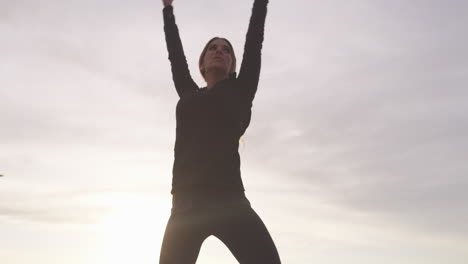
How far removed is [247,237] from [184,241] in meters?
0.60

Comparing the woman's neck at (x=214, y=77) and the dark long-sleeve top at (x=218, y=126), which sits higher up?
the woman's neck at (x=214, y=77)

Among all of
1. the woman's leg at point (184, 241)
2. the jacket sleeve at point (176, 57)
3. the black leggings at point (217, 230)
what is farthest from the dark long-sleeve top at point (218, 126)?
the jacket sleeve at point (176, 57)

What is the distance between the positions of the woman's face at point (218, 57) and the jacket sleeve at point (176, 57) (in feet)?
1.32

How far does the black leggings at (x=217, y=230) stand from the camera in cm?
438

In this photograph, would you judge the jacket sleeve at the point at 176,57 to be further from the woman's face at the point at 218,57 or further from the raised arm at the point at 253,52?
the raised arm at the point at 253,52

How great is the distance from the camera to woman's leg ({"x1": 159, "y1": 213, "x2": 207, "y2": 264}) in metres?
4.57

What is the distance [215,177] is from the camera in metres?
4.62

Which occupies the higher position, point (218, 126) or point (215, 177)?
point (218, 126)

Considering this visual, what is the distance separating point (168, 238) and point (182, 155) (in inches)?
30.6

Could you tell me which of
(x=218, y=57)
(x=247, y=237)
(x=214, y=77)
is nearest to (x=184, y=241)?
(x=247, y=237)

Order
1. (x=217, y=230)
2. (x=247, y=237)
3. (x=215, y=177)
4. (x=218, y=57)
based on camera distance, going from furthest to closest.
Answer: (x=218, y=57)
(x=215, y=177)
(x=217, y=230)
(x=247, y=237)

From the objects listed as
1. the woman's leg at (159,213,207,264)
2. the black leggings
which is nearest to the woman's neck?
the black leggings

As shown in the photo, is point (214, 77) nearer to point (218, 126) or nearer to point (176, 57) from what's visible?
point (176, 57)

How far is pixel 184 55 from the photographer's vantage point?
623 cm
